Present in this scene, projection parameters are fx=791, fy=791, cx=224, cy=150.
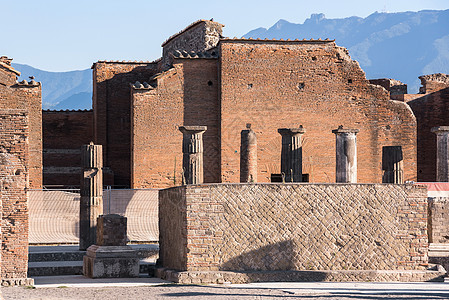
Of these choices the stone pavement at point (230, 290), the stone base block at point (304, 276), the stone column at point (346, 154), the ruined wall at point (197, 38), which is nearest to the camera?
the stone pavement at point (230, 290)

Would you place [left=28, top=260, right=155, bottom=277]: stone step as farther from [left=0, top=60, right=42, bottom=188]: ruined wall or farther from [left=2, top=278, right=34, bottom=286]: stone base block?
[left=0, top=60, right=42, bottom=188]: ruined wall

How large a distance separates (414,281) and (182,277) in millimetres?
4032

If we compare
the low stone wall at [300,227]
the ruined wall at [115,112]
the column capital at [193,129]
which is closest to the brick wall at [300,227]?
the low stone wall at [300,227]

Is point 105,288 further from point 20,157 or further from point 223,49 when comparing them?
point 223,49

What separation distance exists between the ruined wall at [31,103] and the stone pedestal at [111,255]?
357 inches

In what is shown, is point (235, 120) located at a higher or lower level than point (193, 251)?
higher

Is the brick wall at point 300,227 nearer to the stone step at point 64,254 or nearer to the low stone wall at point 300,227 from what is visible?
the low stone wall at point 300,227

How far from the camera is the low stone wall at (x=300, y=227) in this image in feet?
44.8

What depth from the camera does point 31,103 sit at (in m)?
24.4

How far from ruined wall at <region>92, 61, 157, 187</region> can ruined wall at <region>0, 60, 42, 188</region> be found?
3493 millimetres

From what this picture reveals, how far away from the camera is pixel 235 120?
2403cm

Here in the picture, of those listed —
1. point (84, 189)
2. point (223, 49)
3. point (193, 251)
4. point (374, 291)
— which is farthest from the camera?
point (223, 49)

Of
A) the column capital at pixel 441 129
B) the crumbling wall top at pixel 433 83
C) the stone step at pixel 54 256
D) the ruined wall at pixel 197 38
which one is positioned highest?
the ruined wall at pixel 197 38

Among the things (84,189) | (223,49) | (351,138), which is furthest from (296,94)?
(84,189)
